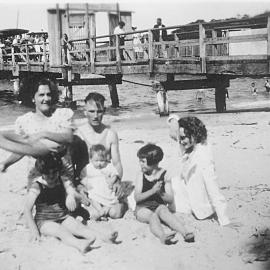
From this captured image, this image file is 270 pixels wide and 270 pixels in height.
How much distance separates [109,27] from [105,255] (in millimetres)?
10595

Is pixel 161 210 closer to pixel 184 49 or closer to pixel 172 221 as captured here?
pixel 172 221

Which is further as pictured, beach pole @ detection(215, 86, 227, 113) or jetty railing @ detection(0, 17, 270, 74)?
beach pole @ detection(215, 86, 227, 113)

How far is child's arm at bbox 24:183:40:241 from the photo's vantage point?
2.71 m

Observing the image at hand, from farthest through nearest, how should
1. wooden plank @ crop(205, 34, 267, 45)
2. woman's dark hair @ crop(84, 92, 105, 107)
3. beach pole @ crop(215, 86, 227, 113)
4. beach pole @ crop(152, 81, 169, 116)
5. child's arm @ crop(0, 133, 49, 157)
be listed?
beach pole @ crop(215, 86, 227, 113) → beach pole @ crop(152, 81, 169, 116) → wooden plank @ crop(205, 34, 267, 45) → woman's dark hair @ crop(84, 92, 105, 107) → child's arm @ crop(0, 133, 49, 157)

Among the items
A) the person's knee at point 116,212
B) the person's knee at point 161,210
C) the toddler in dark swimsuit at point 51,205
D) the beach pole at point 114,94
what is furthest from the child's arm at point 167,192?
the beach pole at point 114,94

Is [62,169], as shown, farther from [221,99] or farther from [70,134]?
[221,99]

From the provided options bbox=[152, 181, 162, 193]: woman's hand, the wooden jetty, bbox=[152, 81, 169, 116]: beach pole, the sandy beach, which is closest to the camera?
the sandy beach

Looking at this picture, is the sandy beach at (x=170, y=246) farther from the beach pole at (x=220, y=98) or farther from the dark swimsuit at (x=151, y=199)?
the beach pole at (x=220, y=98)

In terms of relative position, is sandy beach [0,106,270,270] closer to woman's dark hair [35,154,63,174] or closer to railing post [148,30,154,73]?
woman's dark hair [35,154,63,174]

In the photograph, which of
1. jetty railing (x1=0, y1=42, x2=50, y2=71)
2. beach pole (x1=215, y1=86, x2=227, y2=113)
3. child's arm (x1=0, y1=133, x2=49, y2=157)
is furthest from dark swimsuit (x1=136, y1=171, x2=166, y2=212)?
jetty railing (x1=0, y1=42, x2=50, y2=71)

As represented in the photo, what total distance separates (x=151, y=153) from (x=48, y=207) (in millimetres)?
808

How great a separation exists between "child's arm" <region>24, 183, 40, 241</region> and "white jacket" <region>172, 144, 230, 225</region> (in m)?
1.04

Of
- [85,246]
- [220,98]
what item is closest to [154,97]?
[220,98]

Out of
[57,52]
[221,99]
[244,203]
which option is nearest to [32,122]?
[244,203]
